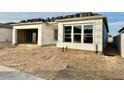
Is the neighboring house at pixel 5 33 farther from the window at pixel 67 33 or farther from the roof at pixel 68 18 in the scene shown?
the window at pixel 67 33

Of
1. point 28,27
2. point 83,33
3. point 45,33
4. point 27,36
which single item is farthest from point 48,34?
point 83,33

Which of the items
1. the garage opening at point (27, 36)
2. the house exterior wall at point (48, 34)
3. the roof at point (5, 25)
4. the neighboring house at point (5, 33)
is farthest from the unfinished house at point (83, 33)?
the roof at point (5, 25)

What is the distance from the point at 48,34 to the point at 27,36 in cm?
460

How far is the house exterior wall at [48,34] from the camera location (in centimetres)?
2300

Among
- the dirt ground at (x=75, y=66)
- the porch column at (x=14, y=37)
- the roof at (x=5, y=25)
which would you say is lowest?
the dirt ground at (x=75, y=66)

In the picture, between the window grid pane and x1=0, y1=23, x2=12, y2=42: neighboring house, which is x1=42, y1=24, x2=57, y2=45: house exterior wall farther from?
the window grid pane

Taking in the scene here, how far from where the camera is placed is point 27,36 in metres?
26.8

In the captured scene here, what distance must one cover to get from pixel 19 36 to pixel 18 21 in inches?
93.9

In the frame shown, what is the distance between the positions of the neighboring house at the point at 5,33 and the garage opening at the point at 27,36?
1.09m

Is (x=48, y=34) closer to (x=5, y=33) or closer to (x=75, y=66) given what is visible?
(x=5, y=33)

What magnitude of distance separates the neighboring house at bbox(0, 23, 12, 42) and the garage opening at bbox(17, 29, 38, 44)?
1090 millimetres
